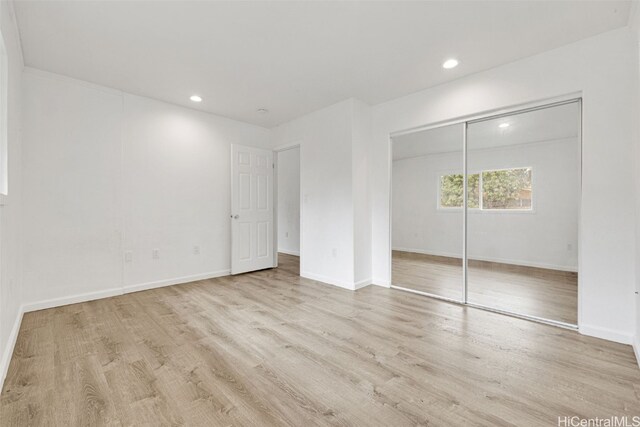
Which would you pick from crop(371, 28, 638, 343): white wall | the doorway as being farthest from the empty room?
the doorway

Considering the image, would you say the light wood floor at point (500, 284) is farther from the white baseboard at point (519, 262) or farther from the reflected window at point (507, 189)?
the reflected window at point (507, 189)

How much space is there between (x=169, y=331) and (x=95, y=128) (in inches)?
100

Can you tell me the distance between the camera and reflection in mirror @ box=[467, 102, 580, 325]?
269cm

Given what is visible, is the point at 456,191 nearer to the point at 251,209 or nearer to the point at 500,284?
the point at 500,284

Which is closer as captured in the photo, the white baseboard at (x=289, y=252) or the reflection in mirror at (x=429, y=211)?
the reflection in mirror at (x=429, y=211)

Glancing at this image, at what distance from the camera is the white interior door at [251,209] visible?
462 cm

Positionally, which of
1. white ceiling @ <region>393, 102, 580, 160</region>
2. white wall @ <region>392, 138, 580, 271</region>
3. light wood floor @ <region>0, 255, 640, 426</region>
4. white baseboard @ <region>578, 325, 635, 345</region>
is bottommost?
light wood floor @ <region>0, 255, 640, 426</region>

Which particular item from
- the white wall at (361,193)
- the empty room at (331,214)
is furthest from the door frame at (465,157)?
the white wall at (361,193)

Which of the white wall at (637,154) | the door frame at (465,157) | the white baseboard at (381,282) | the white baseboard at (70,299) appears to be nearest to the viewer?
the white wall at (637,154)

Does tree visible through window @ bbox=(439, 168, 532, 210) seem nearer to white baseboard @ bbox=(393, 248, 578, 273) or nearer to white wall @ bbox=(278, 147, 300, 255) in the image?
white baseboard @ bbox=(393, 248, 578, 273)

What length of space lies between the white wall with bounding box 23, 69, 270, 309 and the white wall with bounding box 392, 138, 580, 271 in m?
2.77

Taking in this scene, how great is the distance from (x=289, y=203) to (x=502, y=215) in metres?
4.81

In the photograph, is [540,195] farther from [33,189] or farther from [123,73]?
[33,189]

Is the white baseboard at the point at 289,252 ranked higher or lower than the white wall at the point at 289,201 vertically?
lower
